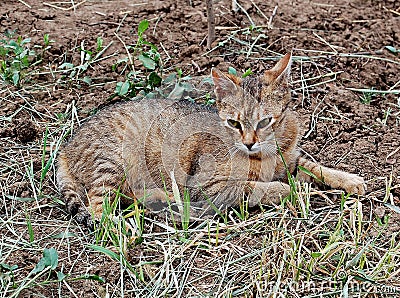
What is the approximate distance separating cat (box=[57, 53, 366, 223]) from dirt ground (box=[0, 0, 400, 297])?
0.86 ft

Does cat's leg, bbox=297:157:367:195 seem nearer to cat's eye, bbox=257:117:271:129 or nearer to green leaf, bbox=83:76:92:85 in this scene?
Answer: cat's eye, bbox=257:117:271:129

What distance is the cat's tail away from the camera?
420 cm

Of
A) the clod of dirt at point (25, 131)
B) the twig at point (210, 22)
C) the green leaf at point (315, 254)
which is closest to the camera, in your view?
the green leaf at point (315, 254)

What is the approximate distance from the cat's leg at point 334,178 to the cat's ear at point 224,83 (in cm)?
78

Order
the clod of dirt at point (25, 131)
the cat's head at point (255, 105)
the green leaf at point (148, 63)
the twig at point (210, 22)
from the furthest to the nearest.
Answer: the twig at point (210, 22) < the green leaf at point (148, 63) < the clod of dirt at point (25, 131) < the cat's head at point (255, 105)

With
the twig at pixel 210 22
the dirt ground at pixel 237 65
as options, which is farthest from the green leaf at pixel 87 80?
the twig at pixel 210 22

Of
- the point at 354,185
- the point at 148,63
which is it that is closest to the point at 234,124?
the point at 354,185

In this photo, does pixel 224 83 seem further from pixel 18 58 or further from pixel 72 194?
pixel 18 58

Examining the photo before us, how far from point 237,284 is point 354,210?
37.8 inches

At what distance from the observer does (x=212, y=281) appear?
3.72 metres

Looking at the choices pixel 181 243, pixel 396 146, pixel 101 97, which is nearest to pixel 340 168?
pixel 396 146

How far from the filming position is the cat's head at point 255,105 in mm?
4203

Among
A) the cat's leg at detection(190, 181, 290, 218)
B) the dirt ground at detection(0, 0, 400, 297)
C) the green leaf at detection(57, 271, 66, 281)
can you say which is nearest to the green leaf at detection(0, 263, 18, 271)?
the dirt ground at detection(0, 0, 400, 297)

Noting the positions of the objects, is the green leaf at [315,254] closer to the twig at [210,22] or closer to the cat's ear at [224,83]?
the cat's ear at [224,83]
